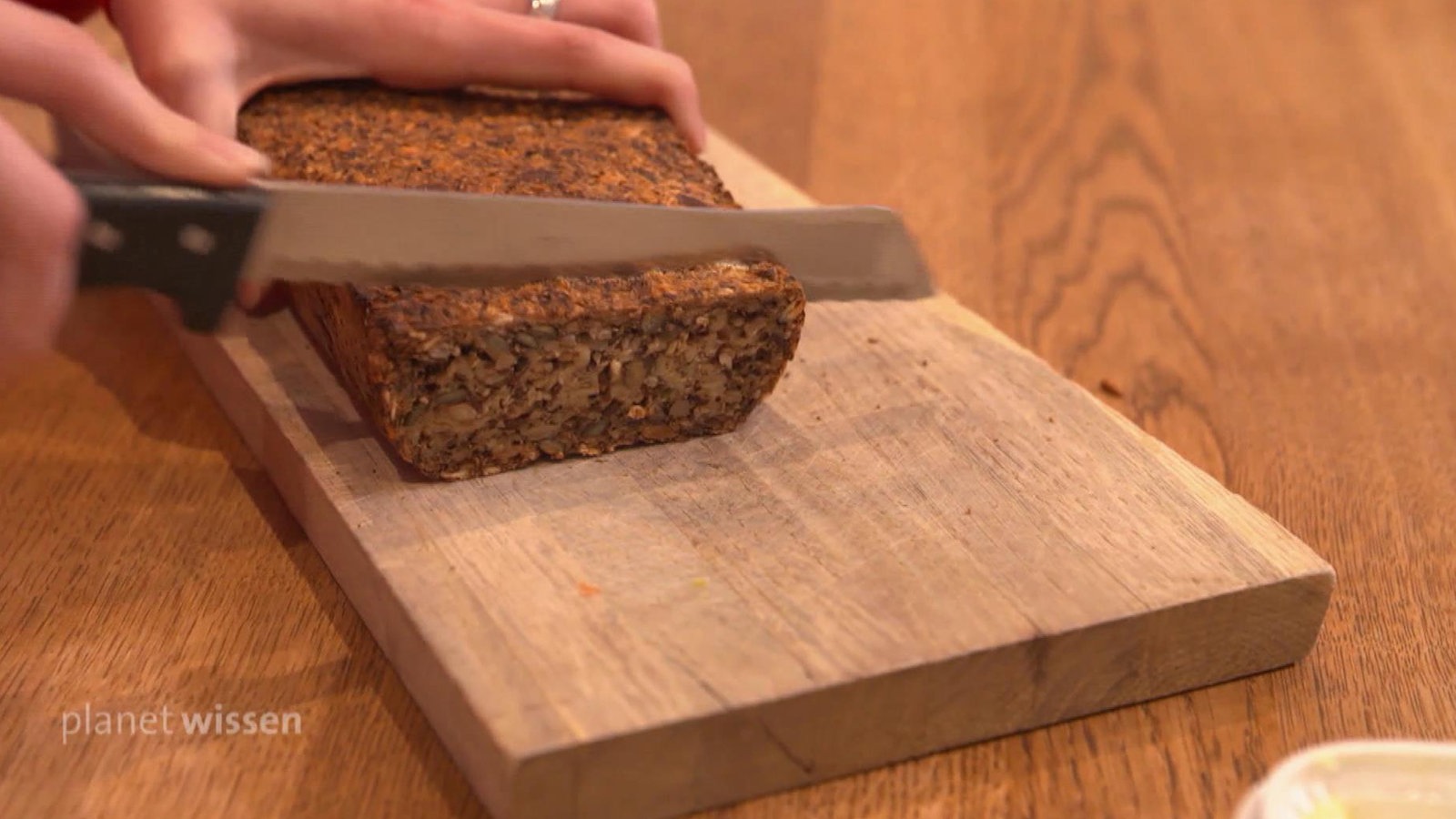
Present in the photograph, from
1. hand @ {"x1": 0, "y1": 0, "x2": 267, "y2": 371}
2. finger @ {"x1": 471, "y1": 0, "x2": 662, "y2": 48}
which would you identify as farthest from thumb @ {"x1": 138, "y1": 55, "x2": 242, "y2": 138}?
finger @ {"x1": 471, "y1": 0, "x2": 662, "y2": 48}

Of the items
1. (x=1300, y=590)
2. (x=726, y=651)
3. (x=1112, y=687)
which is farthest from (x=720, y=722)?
(x=1300, y=590)

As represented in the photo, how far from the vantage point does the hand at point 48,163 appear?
927 mm

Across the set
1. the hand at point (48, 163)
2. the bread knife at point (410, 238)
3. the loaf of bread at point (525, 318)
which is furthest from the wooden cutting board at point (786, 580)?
the hand at point (48, 163)

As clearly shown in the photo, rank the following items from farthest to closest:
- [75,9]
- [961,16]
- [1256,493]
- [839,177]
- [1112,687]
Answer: [961,16] < [839,177] < [75,9] < [1256,493] < [1112,687]

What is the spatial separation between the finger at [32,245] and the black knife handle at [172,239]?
2 centimetres

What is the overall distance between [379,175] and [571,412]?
268 mm

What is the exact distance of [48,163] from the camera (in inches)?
37.1

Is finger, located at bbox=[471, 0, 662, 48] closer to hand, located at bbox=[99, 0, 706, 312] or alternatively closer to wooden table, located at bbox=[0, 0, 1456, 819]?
hand, located at bbox=[99, 0, 706, 312]

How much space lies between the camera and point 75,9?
1528 millimetres

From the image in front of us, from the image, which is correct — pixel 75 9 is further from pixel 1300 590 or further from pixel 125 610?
pixel 1300 590

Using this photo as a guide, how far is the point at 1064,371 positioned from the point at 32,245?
1.00 m

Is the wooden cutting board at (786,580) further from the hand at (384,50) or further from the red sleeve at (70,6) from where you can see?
the red sleeve at (70,6)

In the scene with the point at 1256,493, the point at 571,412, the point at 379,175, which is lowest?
the point at 1256,493

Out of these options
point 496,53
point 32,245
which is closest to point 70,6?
point 496,53
